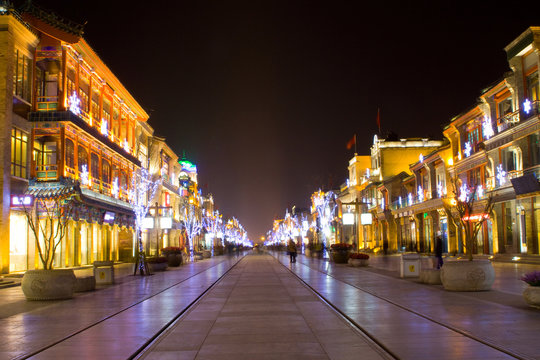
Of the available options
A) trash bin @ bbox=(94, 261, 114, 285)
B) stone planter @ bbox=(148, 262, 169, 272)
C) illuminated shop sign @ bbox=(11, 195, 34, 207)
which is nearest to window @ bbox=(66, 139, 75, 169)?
illuminated shop sign @ bbox=(11, 195, 34, 207)

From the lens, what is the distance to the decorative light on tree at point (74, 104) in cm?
3497

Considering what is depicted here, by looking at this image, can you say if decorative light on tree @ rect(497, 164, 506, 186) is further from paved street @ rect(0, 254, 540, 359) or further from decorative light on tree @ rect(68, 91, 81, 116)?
decorative light on tree @ rect(68, 91, 81, 116)

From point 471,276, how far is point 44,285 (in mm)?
13071

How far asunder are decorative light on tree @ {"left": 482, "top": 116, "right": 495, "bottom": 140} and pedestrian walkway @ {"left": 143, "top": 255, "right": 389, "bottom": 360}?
92.7 ft

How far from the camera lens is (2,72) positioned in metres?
28.8

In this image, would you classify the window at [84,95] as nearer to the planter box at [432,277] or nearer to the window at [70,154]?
the window at [70,154]

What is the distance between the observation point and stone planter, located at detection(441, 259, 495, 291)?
17.0m

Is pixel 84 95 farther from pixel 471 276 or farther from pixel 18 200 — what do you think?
pixel 471 276

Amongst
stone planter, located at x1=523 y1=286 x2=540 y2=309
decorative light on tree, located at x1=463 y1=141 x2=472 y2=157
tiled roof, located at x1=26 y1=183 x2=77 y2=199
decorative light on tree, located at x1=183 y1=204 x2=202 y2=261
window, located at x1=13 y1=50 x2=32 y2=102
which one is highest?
window, located at x1=13 y1=50 x2=32 y2=102

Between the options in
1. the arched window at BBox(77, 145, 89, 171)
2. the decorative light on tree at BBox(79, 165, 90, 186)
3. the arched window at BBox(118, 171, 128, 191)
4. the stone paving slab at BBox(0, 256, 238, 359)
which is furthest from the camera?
the arched window at BBox(118, 171, 128, 191)

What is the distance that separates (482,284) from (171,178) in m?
64.1

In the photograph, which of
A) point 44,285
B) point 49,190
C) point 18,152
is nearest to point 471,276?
point 44,285

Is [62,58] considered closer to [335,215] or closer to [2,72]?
[2,72]

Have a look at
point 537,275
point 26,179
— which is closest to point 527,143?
point 537,275
